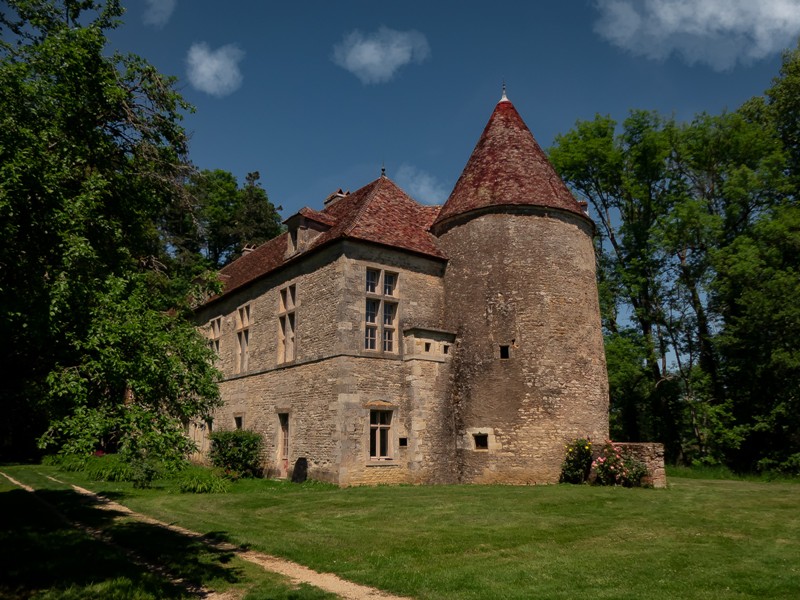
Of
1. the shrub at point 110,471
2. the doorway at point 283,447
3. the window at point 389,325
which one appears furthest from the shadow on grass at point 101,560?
the window at point 389,325

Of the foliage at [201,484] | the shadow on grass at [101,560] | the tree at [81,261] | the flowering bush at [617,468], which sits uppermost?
the tree at [81,261]

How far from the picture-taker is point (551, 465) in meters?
16.2

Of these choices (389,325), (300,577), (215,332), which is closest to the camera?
(300,577)

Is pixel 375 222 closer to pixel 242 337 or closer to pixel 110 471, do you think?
pixel 242 337

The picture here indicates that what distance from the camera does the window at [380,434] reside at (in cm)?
1659

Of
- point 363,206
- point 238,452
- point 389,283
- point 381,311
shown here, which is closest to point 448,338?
point 381,311

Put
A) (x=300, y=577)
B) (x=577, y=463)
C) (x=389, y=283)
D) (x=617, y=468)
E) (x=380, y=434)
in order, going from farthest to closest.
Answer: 1. (x=389, y=283)
2. (x=380, y=434)
3. (x=577, y=463)
4. (x=617, y=468)
5. (x=300, y=577)

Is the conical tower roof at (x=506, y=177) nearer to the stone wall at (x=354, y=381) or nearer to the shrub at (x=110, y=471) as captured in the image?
the stone wall at (x=354, y=381)

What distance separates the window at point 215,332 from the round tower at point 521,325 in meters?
11.0

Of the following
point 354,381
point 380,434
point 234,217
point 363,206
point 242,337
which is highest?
point 234,217

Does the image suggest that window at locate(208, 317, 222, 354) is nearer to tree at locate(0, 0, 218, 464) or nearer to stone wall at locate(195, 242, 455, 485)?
stone wall at locate(195, 242, 455, 485)

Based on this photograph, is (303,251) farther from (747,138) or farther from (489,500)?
(747,138)

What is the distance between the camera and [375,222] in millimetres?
18312

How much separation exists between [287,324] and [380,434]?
5.26 m
